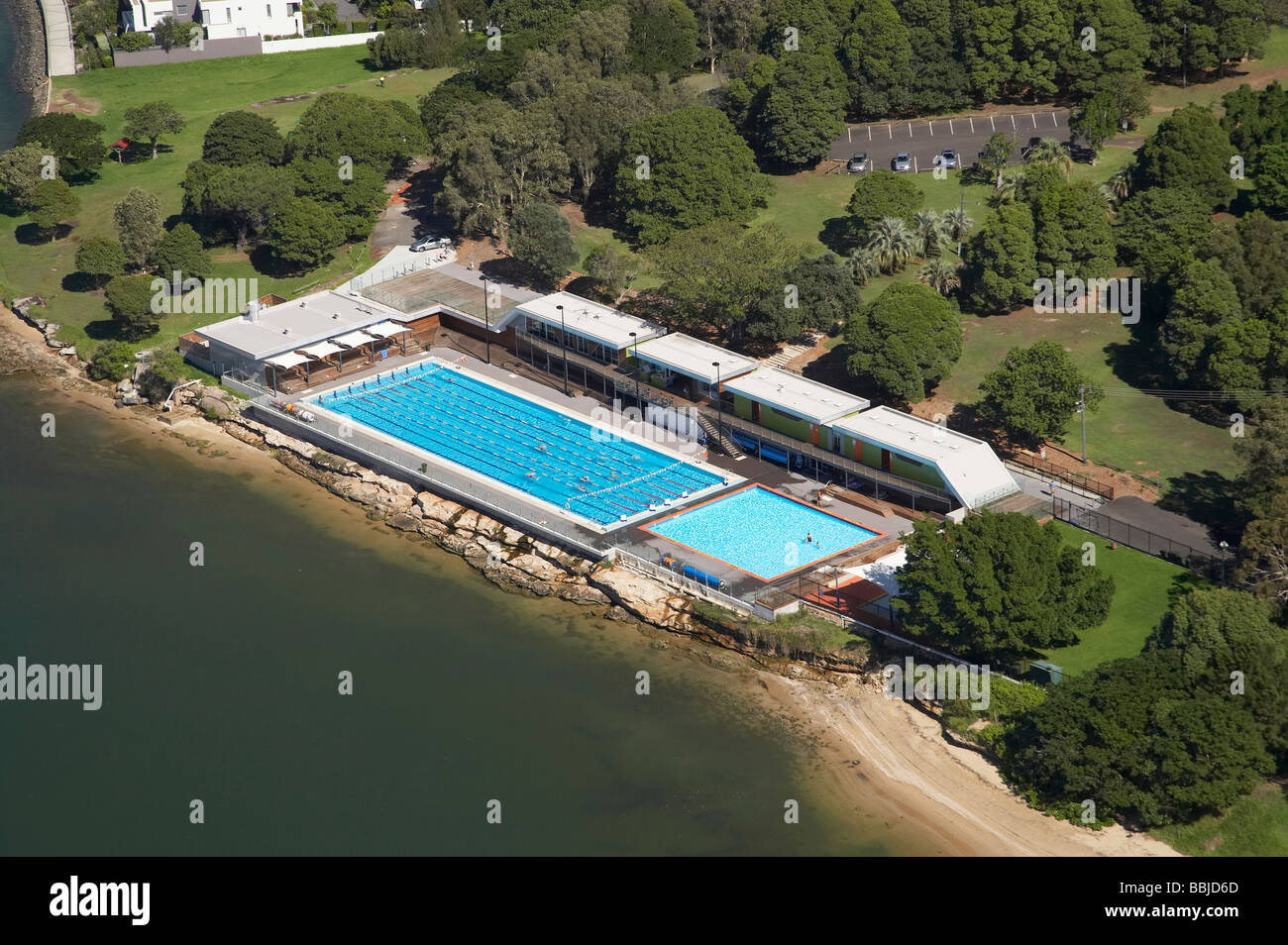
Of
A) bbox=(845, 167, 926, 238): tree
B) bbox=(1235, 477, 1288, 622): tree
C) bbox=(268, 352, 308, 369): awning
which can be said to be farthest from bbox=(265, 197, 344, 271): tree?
bbox=(1235, 477, 1288, 622): tree

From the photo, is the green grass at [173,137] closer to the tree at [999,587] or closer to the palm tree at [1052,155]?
the palm tree at [1052,155]

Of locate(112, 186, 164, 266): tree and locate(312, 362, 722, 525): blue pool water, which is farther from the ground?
locate(112, 186, 164, 266): tree

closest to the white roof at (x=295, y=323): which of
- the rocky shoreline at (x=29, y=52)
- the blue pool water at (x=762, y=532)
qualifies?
the blue pool water at (x=762, y=532)

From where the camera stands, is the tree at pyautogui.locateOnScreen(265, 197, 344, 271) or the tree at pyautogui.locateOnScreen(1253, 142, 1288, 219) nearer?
the tree at pyautogui.locateOnScreen(1253, 142, 1288, 219)

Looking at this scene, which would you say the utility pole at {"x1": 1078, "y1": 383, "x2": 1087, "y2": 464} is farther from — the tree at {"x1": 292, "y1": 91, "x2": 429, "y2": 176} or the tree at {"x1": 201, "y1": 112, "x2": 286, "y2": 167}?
the tree at {"x1": 201, "y1": 112, "x2": 286, "y2": 167}

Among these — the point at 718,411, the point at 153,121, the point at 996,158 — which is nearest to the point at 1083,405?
the point at 718,411

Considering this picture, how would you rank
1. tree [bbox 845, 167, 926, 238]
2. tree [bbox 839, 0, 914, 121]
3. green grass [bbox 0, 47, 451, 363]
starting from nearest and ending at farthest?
tree [bbox 845, 167, 926, 238]
green grass [bbox 0, 47, 451, 363]
tree [bbox 839, 0, 914, 121]

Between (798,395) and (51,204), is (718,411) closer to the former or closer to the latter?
(798,395)

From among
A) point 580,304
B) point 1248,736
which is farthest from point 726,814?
point 580,304
